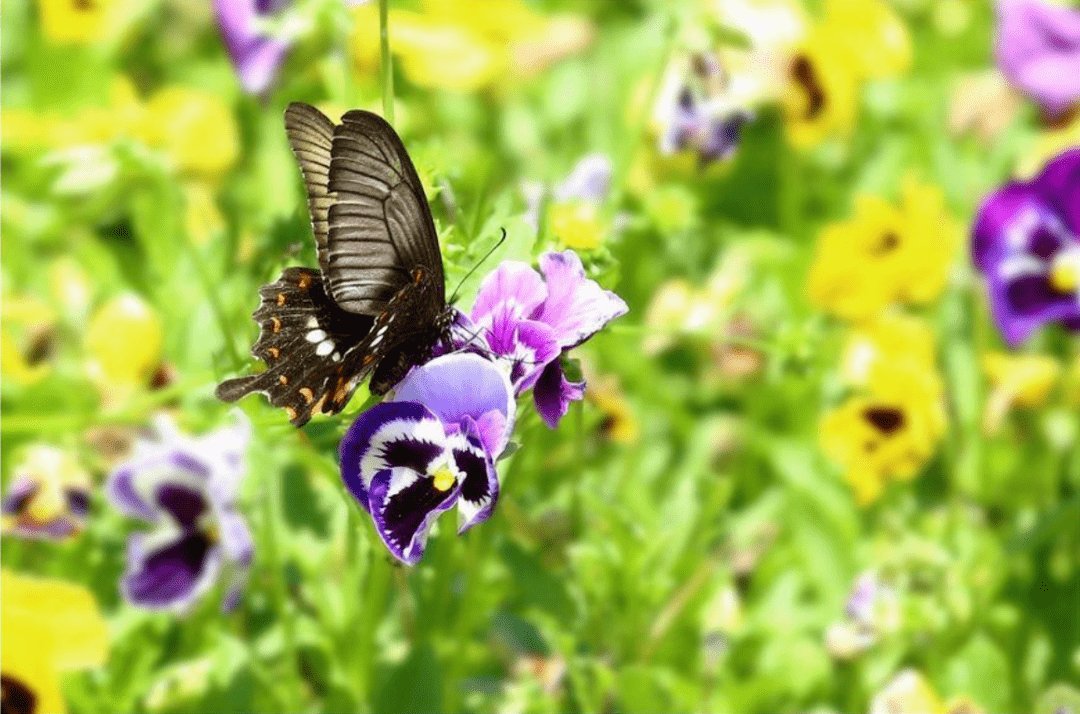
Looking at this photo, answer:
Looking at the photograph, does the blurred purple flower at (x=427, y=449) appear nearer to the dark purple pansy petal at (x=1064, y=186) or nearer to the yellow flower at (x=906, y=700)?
the yellow flower at (x=906, y=700)

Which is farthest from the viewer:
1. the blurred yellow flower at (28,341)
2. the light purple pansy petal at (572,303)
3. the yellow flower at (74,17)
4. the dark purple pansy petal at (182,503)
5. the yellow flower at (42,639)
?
the yellow flower at (74,17)

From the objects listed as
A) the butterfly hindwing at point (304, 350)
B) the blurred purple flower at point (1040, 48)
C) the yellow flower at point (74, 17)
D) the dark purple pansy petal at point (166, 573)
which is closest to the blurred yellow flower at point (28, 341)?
the dark purple pansy petal at point (166, 573)

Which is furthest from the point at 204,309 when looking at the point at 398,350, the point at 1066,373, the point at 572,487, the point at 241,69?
the point at 1066,373

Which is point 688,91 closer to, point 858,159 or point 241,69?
point 241,69

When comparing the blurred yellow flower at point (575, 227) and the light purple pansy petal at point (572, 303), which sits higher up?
the blurred yellow flower at point (575, 227)

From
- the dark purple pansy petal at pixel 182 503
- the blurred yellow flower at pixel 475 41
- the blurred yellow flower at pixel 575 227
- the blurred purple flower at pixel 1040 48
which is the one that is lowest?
the blurred yellow flower at pixel 575 227

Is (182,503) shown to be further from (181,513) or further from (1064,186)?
(1064,186)
